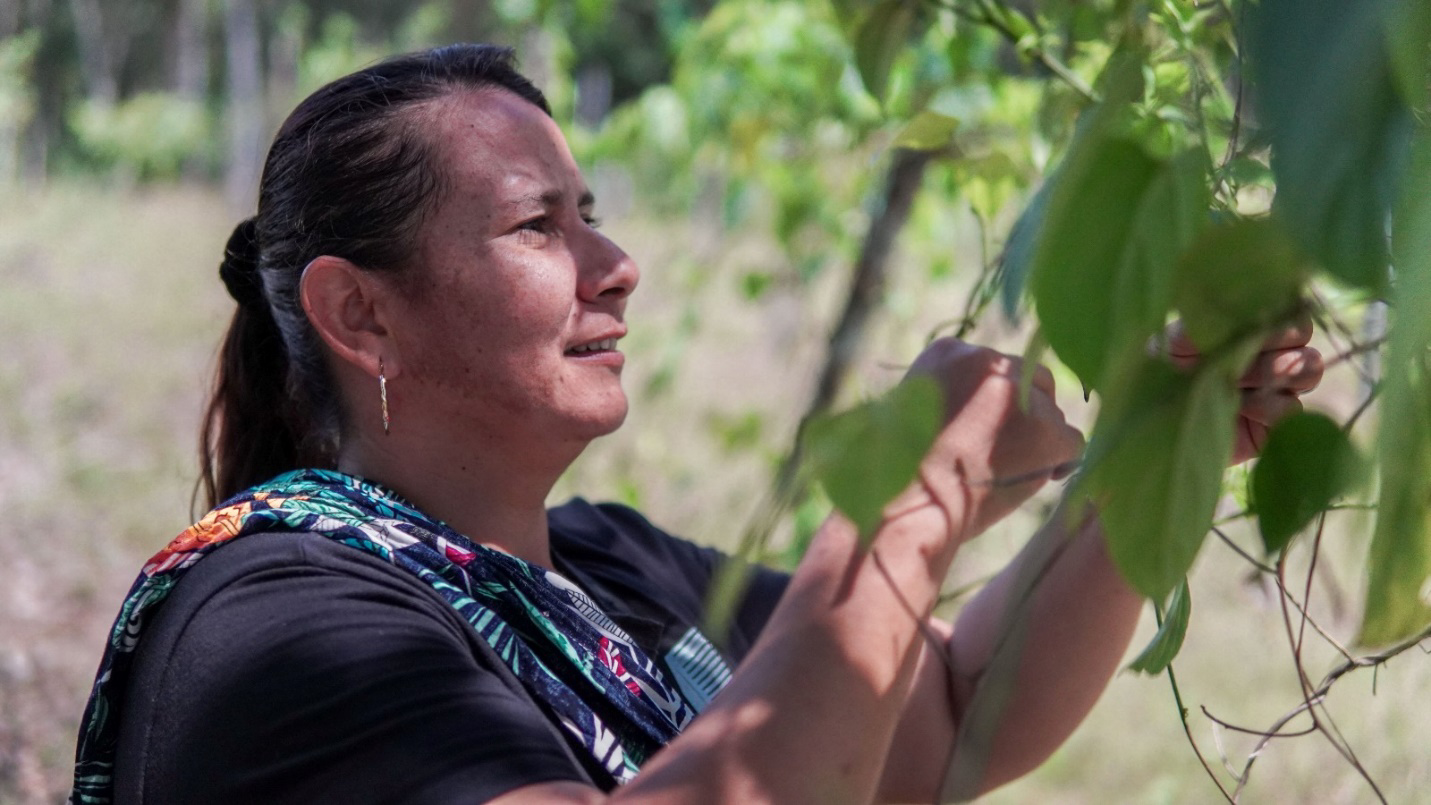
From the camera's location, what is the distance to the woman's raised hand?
693 mm

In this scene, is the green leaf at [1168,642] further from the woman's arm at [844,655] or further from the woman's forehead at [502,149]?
the woman's forehead at [502,149]

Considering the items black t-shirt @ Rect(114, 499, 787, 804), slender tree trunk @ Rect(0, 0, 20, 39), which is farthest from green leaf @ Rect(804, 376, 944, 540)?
slender tree trunk @ Rect(0, 0, 20, 39)

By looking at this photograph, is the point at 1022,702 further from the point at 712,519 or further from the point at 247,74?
the point at 247,74

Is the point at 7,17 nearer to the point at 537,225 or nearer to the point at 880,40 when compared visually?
the point at 537,225

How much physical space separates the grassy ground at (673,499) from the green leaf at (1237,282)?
6 centimetres

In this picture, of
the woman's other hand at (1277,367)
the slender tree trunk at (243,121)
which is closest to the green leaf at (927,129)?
the woman's other hand at (1277,367)

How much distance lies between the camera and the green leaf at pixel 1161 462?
362 mm

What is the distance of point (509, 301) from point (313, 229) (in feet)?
0.77

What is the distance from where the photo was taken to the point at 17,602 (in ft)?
13.3

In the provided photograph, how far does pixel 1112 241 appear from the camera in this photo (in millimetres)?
374

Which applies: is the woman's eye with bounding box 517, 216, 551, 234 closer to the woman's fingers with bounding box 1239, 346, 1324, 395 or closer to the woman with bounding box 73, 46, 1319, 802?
the woman with bounding box 73, 46, 1319, 802

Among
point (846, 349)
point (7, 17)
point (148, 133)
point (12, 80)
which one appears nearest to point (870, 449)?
point (846, 349)

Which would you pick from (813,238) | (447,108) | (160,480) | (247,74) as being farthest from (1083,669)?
(247,74)

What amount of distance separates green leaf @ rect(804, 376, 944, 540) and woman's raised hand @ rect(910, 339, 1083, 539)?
31 centimetres
